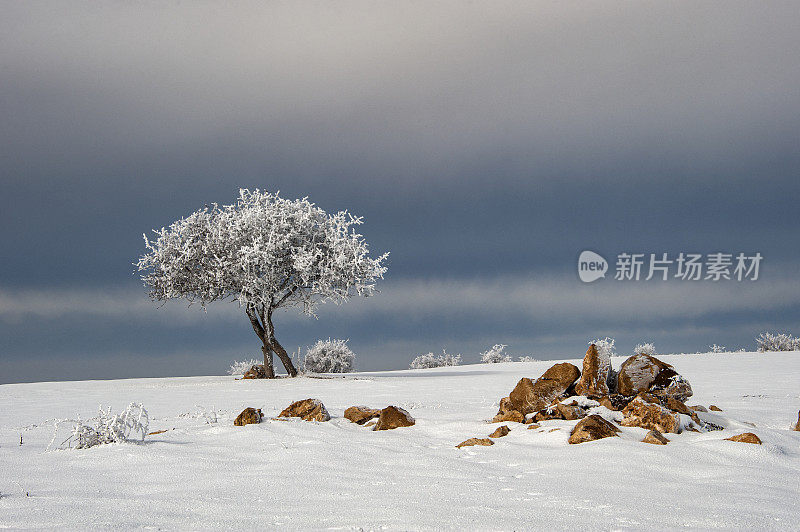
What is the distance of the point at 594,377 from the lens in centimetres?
801

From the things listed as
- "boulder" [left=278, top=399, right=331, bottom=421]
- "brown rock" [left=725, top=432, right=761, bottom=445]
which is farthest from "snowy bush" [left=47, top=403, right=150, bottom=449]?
"brown rock" [left=725, top=432, right=761, bottom=445]

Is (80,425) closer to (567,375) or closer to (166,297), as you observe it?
(567,375)

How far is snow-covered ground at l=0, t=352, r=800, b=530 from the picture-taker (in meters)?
3.67

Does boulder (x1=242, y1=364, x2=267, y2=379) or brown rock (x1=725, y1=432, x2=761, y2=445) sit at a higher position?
brown rock (x1=725, y1=432, x2=761, y2=445)

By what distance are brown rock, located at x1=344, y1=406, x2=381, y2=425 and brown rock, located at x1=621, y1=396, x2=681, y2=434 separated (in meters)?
3.25

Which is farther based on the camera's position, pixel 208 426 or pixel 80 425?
pixel 208 426

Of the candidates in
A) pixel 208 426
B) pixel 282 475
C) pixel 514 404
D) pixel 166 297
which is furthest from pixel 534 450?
pixel 166 297

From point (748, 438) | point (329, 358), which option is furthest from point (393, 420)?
point (329, 358)

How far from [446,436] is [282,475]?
2674 mm

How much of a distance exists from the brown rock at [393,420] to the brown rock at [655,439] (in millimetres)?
2924

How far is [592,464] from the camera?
17.8 feet

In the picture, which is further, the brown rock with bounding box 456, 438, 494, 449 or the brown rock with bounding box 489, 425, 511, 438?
the brown rock with bounding box 489, 425, 511, 438

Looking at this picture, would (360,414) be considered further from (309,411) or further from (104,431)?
(104,431)

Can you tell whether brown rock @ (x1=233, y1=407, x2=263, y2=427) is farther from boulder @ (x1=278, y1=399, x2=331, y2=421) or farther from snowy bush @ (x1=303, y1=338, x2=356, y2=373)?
snowy bush @ (x1=303, y1=338, x2=356, y2=373)
